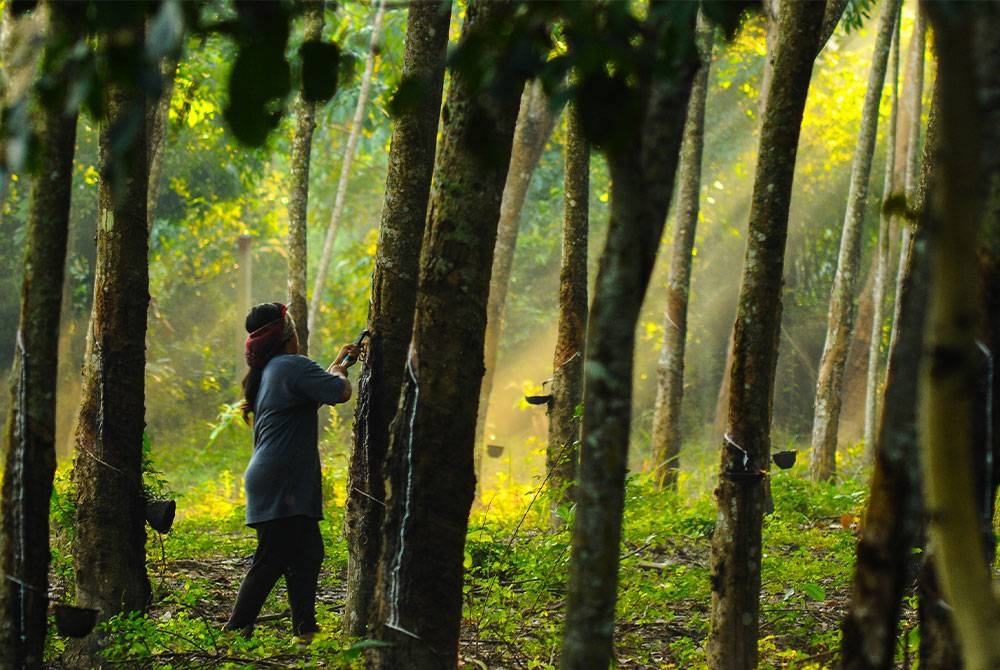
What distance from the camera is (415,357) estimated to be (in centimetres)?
462

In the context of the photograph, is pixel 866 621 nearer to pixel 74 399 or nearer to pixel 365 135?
pixel 365 135

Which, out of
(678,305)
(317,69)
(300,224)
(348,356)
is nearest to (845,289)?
(678,305)

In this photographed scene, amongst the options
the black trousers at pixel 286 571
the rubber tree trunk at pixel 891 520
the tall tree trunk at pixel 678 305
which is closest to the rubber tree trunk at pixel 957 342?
the rubber tree trunk at pixel 891 520

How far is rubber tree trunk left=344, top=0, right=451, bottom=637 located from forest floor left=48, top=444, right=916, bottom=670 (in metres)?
0.53

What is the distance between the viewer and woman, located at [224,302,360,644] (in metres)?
6.80

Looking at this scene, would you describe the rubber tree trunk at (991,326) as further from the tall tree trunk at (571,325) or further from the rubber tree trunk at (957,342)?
the tall tree trunk at (571,325)

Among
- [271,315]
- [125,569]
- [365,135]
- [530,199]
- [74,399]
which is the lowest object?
[125,569]

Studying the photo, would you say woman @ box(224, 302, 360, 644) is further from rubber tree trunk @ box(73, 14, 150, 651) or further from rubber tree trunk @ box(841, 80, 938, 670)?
rubber tree trunk @ box(841, 80, 938, 670)

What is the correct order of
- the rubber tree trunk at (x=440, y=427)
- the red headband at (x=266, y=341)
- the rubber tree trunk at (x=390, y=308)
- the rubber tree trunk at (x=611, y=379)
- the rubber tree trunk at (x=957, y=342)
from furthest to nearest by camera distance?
the red headband at (x=266, y=341) < the rubber tree trunk at (x=390, y=308) < the rubber tree trunk at (x=440, y=427) < the rubber tree trunk at (x=611, y=379) < the rubber tree trunk at (x=957, y=342)

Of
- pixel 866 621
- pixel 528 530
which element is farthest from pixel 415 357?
pixel 528 530

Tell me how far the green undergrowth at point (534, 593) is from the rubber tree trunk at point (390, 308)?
1.68 feet

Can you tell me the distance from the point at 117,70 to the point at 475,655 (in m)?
4.61

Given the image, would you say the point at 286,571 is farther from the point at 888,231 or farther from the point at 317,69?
the point at 888,231

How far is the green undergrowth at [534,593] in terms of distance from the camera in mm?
5980
